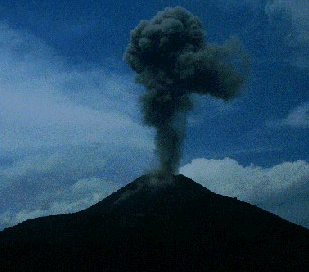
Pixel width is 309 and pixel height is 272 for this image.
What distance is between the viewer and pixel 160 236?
53.3 m

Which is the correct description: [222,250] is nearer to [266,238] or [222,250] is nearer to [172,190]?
[266,238]

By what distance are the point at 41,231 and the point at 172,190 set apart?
1997cm

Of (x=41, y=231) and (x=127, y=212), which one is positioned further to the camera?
(x=127, y=212)

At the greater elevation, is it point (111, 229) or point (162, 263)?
point (111, 229)

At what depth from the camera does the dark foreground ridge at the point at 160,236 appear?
4683cm

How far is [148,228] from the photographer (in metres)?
55.4

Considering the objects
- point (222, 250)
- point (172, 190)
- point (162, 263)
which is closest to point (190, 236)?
point (222, 250)

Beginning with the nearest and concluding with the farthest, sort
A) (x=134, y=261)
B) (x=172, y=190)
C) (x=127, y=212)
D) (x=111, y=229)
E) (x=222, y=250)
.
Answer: (x=134, y=261)
(x=222, y=250)
(x=111, y=229)
(x=127, y=212)
(x=172, y=190)

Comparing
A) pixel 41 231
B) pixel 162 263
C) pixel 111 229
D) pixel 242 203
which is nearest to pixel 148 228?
pixel 111 229

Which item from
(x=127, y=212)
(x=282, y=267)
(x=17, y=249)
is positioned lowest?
(x=282, y=267)

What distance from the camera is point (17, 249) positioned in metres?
49.2

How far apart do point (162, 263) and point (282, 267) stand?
13394mm

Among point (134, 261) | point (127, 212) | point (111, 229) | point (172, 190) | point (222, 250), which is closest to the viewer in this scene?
point (134, 261)

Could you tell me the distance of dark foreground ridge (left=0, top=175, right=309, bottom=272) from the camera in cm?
4683
